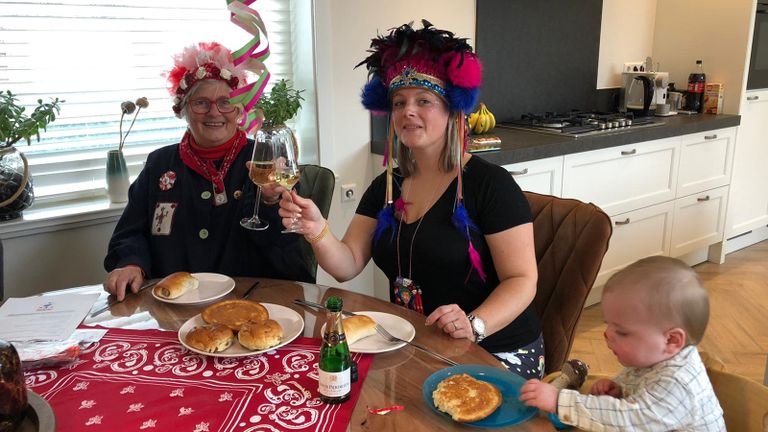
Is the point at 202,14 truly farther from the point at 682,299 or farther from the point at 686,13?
the point at 686,13

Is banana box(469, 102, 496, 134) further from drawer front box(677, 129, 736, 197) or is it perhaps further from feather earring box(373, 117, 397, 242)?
feather earring box(373, 117, 397, 242)

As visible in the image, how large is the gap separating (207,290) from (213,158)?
598mm

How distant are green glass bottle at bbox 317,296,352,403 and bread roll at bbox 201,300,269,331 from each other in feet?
1.04

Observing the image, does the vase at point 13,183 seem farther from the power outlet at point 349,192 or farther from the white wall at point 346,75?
the power outlet at point 349,192

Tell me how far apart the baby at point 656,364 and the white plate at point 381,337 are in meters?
0.32

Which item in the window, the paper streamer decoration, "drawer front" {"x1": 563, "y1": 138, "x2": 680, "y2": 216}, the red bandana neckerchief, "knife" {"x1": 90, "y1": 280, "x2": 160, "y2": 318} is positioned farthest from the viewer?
"drawer front" {"x1": 563, "y1": 138, "x2": 680, "y2": 216}

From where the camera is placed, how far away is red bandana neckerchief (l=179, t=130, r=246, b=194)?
81.3 inches

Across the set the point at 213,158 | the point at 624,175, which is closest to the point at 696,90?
the point at 624,175

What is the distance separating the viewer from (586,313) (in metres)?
3.51

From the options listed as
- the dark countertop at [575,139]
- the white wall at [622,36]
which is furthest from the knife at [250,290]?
the white wall at [622,36]

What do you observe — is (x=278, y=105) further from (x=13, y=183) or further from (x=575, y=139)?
(x=575, y=139)

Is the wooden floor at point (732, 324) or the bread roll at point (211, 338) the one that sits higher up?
the bread roll at point (211, 338)

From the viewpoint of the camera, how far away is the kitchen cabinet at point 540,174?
2.93 metres

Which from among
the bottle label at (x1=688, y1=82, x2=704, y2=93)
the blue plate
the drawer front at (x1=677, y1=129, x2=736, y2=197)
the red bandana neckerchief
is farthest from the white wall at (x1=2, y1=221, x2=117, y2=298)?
the bottle label at (x1=688, y1=82, x2=704, y2=93)
